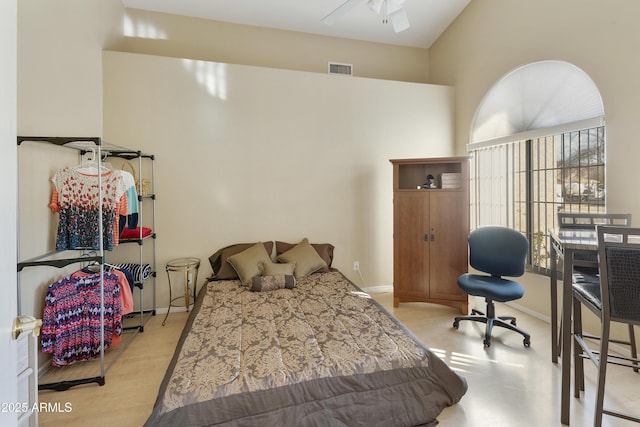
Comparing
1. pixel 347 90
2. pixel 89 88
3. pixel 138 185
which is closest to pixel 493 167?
pixel 347 90

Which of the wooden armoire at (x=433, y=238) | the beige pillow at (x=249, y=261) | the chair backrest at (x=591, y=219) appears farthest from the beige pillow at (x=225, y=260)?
the chair backrest at (x=591, y=219)

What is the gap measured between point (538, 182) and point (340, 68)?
314 centimetres

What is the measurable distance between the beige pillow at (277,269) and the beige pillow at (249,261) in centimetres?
7

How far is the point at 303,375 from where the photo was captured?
1.85 meters

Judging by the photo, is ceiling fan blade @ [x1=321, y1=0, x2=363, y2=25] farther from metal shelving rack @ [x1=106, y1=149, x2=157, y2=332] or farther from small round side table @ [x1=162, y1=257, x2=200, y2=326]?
small round side table @ [x1=162, y1=257, x2=200, y2=326]

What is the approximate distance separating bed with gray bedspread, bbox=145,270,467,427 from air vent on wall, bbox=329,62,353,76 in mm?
3732

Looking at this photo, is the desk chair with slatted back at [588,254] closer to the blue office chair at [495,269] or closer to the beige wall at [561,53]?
the beige wall at [561,53]

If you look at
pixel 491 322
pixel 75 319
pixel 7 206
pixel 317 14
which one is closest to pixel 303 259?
pixel 491 322

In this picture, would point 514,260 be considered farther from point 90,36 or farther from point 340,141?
point 90,36

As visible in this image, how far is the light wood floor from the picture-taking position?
1990 millimetres

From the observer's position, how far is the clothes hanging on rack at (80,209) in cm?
255

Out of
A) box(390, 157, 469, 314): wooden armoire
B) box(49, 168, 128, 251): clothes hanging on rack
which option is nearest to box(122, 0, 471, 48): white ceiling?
box(390, 157, 469, 314): wooden armoire

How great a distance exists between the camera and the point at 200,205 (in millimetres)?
3801

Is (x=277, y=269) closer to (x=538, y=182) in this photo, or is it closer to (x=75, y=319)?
(x=75, y=319)
